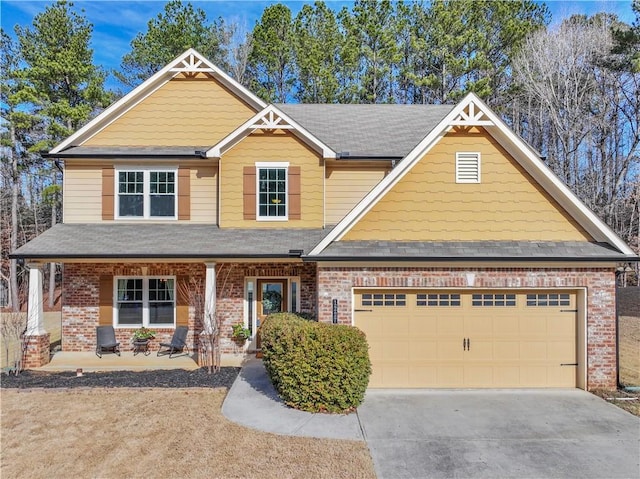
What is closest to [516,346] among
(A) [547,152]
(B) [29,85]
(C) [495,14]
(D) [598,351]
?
(D) [598,351]

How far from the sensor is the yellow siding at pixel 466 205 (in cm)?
930

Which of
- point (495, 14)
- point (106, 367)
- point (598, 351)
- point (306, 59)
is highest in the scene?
point (495, 14)

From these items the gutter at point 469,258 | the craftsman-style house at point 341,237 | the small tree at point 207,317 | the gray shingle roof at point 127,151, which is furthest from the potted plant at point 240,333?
the gray shingle roof at point 127,151

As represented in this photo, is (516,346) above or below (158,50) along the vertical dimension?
below

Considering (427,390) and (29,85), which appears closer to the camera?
(427,390)

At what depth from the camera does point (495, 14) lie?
26016mm

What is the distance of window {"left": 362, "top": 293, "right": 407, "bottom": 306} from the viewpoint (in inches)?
361

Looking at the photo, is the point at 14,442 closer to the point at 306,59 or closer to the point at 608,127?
the point at 306,59

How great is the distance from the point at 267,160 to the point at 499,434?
9208 millimetres

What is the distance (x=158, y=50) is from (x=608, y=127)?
27569mm

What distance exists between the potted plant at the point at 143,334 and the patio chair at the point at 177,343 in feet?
1.54

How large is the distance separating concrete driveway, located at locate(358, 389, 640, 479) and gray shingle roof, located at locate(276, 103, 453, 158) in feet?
24.7

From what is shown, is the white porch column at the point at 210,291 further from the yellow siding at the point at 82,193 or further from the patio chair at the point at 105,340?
the yellow siding at the point at 82,193

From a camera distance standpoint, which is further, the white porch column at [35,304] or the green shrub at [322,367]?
the white porch column at [35,304]
